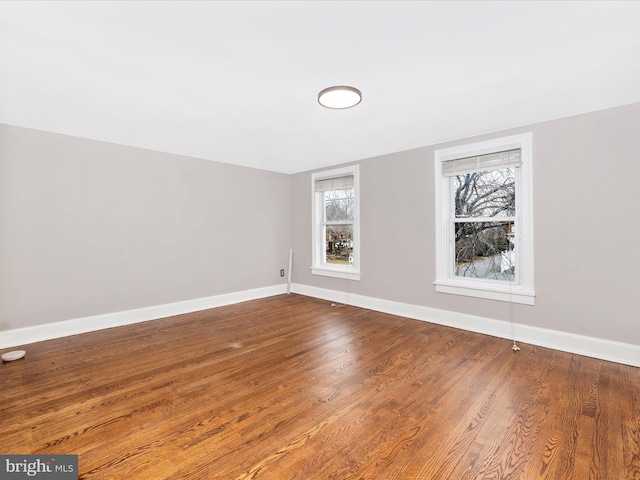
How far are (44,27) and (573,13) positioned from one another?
9.52 ft

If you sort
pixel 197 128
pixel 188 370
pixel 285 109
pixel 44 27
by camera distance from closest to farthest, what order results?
pixel 44 27 → pixel 188 370 → pixel 285 109 → pixel 197 128

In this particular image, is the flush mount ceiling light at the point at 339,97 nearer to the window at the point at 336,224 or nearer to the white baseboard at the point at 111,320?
the window at the point at 336,224

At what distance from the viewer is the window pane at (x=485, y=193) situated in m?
3.35

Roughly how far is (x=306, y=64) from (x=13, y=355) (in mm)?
3570

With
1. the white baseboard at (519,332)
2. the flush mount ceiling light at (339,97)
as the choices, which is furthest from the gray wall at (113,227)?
the flush mount ceiling light at (339,97)

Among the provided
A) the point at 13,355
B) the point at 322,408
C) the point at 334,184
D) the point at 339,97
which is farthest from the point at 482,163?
the point at 13,355

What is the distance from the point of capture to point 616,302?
104 inches

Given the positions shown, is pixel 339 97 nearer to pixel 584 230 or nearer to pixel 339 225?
pixel 584 230

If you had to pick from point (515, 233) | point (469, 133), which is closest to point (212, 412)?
point (515, 233)

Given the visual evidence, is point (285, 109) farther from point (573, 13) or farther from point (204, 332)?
point (204, 332)

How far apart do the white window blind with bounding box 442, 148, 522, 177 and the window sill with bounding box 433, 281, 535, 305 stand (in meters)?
1.35

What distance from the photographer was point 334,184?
16.4 ft

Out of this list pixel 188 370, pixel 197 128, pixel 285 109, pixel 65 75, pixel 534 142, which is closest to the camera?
pixel 65 75

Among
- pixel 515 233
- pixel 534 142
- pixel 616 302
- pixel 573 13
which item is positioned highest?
pixel 573 13
